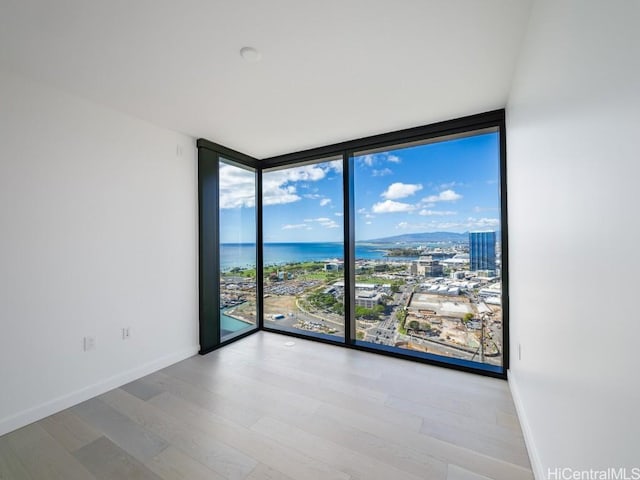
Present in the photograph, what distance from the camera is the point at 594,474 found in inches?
32.4

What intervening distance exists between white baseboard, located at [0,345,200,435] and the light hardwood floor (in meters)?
0.06

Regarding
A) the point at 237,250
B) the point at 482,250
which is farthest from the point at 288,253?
the point at 482,250

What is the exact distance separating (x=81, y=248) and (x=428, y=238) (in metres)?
3.23

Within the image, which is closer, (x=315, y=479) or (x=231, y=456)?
(x=315, y=479)

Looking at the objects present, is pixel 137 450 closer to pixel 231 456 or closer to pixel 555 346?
pixel 231 456

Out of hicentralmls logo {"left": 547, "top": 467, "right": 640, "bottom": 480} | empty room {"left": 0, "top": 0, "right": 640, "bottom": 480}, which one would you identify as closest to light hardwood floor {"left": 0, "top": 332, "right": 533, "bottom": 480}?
empty room {"left": 0, "top": 0, "right": 640, "bottom": 480}

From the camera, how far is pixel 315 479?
1447mm

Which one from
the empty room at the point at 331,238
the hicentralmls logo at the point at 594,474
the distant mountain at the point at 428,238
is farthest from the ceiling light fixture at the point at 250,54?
the hicentralmls logo at the point at 594,474

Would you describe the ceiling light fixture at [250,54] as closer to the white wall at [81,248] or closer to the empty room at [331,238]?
the empty room at [331,238]

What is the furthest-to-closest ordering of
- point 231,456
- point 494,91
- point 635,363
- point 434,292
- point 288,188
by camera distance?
point 288,188 < point 434,292 < point 494,91 < point 231,456 < point 635,363

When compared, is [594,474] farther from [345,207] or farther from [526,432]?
[345,207]

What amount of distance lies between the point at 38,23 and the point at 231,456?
8.90 feet

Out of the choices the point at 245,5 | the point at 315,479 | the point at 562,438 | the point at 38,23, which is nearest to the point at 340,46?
the point at 245,5

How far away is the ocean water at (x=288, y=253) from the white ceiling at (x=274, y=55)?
1488 mm
